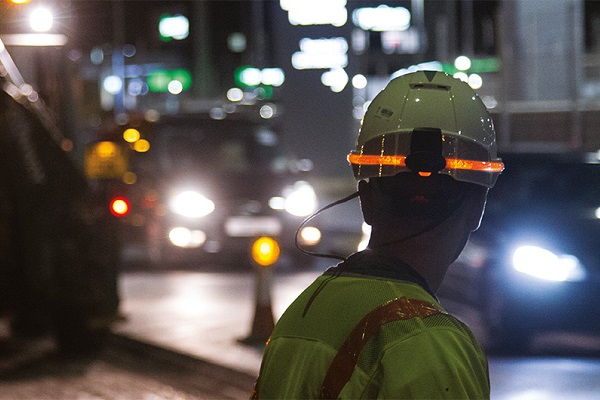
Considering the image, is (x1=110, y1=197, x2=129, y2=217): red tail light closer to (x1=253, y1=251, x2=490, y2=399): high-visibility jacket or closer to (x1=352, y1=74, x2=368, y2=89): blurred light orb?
(x1=352, y1=74, x2=368, y2=89): blurred light orb

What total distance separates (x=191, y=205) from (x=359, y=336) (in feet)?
46.4

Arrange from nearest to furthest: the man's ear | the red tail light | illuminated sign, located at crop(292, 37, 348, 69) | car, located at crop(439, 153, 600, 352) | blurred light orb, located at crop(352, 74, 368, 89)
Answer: the man's ear < car, located at crop(439, 153, 600, 352) < the red tail light < illuminated sign, located at crop(292, 37, 348, 69) < blurred light orb, located at crop(352, 74, 368, 89)

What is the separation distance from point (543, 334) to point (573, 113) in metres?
13.3

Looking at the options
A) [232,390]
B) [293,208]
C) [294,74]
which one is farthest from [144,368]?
[294,74]

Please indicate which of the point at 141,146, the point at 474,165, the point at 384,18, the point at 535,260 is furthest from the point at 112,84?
the point at 474,165

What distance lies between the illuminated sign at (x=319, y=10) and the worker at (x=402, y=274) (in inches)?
972

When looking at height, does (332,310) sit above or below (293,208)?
above

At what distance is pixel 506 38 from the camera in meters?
22.2

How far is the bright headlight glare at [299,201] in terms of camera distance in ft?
52.2

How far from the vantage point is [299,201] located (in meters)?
15.9

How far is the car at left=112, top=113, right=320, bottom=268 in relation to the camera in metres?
15.8

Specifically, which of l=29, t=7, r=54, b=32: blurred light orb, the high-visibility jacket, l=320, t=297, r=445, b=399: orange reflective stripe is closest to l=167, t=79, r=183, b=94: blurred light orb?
l=29, t=7, r=54, b=32: blurred light orb

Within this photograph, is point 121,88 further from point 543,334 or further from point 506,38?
point 543,334

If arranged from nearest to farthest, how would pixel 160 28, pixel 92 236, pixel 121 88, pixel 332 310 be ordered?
pixel 332 310 < pixel 92 236 < pixel 121 88 < pixel 160 28
